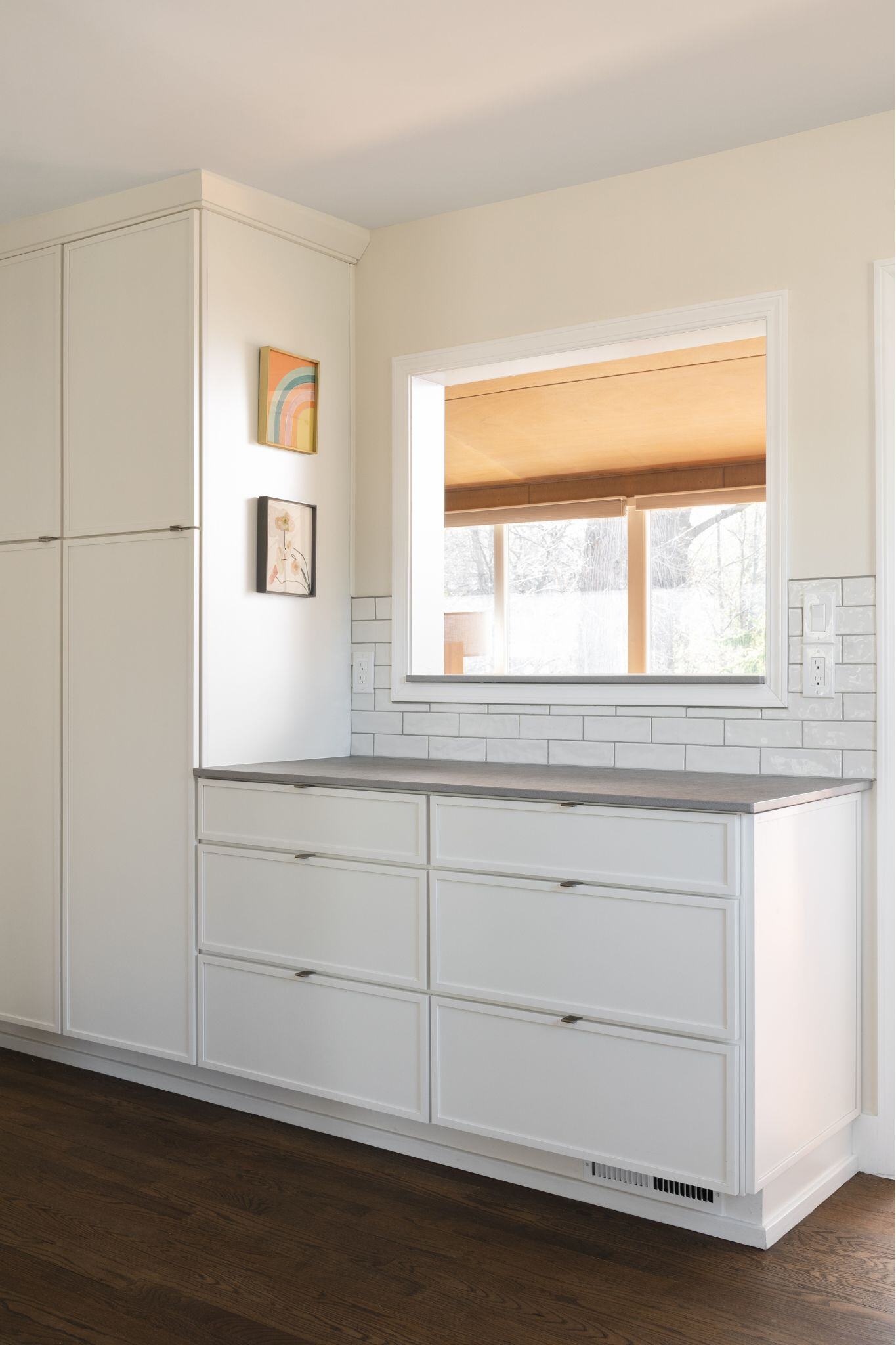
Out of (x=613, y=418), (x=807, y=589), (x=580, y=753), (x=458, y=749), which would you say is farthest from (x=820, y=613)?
(x=613, y=418)

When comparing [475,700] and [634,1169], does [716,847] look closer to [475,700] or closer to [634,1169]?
[634,1169]

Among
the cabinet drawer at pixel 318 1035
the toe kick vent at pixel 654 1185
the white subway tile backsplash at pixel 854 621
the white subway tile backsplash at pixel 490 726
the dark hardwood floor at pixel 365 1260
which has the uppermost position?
the white subway tile backsplash at pixel 854 621

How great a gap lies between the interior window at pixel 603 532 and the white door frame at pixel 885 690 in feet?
8.71

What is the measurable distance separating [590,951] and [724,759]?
2.41 feet

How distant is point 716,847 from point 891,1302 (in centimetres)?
88

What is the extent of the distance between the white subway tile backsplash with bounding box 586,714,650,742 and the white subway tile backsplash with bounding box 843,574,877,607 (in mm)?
604

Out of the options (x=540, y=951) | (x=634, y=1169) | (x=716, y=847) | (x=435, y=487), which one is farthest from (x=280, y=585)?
(x=634, y=1169)

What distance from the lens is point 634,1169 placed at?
98.8 inches

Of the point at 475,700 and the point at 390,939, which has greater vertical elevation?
the point at 475,700

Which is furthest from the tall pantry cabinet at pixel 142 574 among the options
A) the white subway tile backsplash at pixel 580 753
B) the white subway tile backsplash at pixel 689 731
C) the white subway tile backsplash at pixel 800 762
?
the white subway tile backsplash at pixel 800 762

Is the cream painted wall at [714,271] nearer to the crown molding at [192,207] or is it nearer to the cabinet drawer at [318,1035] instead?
the crown molding at [192,207]

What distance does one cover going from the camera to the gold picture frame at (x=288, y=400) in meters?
3.46

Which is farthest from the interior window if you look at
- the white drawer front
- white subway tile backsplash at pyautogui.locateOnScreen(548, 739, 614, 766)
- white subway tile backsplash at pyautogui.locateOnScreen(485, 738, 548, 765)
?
the white drawer front

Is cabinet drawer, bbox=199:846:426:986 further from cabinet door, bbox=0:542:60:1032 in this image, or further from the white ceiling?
the white ceiling
